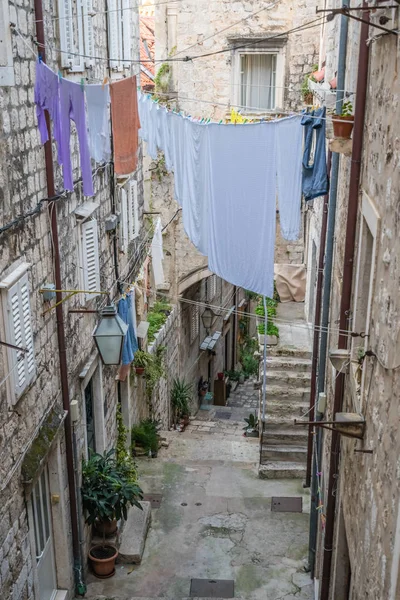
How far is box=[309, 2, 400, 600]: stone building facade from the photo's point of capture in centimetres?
408

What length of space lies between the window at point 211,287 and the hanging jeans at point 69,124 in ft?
53.3

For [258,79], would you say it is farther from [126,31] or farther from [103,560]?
[103,560]

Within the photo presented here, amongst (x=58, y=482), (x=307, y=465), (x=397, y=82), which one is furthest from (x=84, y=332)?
(x=397, y=82)

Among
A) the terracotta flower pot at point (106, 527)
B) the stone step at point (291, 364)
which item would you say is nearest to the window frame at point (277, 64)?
the stone step at point (291, 364)

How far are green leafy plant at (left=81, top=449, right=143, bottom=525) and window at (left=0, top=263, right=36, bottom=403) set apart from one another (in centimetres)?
293

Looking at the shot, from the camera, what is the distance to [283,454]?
12898mm

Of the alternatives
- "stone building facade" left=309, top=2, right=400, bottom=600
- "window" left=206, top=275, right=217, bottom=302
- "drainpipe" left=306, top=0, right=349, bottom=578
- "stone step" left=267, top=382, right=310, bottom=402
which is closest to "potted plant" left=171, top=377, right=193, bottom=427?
"stone step" left=267, top=382, right=310, bottom=402

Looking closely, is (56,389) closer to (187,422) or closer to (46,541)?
(46,541)

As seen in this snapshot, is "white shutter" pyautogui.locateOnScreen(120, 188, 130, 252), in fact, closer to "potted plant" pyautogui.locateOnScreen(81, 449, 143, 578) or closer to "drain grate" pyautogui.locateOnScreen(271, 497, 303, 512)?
"potted plant" pyautogui.locateOnScreen(81, 449, 143, 578)

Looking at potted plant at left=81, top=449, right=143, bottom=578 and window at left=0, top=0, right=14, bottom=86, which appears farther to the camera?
potted plant at left=81, top=449, right=143, bottom=578

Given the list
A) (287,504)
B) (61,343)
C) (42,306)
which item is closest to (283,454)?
(287,504)

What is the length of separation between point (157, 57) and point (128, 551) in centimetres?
1270

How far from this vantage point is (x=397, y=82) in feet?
14.2

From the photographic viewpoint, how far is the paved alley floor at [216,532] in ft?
30.5
